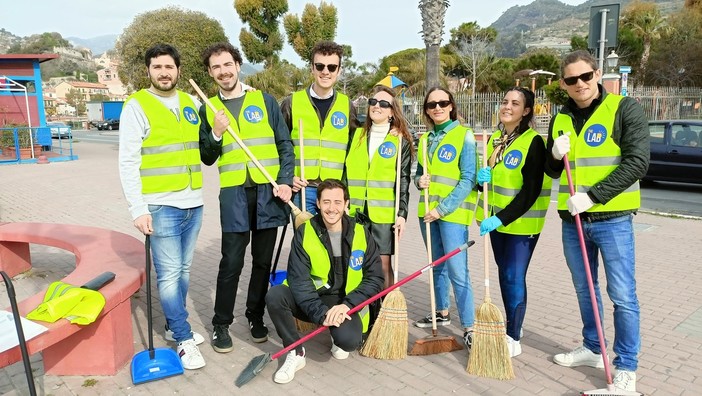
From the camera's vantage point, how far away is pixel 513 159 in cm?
346

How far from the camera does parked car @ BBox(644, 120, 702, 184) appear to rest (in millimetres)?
10492

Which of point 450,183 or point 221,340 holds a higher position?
point 450,183

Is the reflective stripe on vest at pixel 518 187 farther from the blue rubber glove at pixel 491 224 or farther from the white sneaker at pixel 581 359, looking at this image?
the white sneaker at pixel 581 359

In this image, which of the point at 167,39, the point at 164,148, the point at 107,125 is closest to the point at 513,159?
the point at 164,148

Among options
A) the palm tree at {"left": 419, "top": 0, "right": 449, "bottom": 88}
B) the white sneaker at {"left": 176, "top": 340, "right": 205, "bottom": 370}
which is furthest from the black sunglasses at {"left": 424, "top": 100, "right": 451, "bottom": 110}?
the palm tree at {"left": 419, "top": 0, "right": 449, "bottom": 88}

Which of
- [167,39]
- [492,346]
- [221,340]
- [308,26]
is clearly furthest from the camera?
[308,26]

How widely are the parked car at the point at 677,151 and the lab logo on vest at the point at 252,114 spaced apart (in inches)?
388

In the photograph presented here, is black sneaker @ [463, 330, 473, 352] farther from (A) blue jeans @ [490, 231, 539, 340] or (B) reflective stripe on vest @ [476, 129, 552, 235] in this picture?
A: (B) reflective stripe on vest @ [476, 129, 552, 235]

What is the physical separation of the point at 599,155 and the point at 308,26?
24696mm

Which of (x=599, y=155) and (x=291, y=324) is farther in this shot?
(x=291, y=324)

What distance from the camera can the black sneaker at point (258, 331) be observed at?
396 cm

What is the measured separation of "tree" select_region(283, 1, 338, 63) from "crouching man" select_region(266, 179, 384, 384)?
Result: 2345 cm

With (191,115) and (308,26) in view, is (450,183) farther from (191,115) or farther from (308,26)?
(308,26)

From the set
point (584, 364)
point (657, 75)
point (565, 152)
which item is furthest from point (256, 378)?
point (657, 75)
